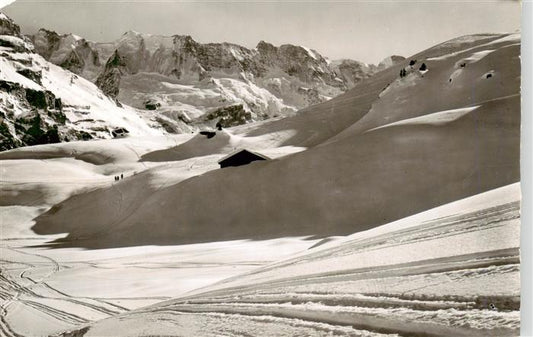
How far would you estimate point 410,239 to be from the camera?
2.90 m

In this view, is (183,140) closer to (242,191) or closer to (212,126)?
(242,191)

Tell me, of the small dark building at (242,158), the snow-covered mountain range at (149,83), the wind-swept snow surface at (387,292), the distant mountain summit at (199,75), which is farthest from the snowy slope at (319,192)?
the distant mountain summit at (199,75)

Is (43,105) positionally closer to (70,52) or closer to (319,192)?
(319,192)

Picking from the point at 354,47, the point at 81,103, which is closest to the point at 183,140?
the point at 354,47

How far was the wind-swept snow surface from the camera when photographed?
2.24 meters

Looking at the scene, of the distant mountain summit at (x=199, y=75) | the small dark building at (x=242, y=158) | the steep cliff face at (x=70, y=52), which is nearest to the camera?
the small dark building at (x=242, y=158)

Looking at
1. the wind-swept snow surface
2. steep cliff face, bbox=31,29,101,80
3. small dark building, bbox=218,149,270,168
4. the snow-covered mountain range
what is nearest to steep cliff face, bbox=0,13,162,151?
the snow-covered mountain range

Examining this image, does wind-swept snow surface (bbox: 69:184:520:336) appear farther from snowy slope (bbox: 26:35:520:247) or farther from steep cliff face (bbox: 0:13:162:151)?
steep cliff face (bbox: 0:13:162:151)

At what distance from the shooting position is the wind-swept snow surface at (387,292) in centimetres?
224

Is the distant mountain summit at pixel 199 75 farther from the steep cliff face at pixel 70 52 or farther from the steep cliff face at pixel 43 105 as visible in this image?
the steep cliff face at pixel 43 105

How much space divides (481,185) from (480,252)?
7.62 ft

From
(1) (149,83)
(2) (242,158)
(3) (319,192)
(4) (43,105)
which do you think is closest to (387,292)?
(3) (319,192)

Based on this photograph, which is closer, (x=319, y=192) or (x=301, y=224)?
(x=301, y=224)

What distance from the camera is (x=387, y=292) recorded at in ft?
7.75
